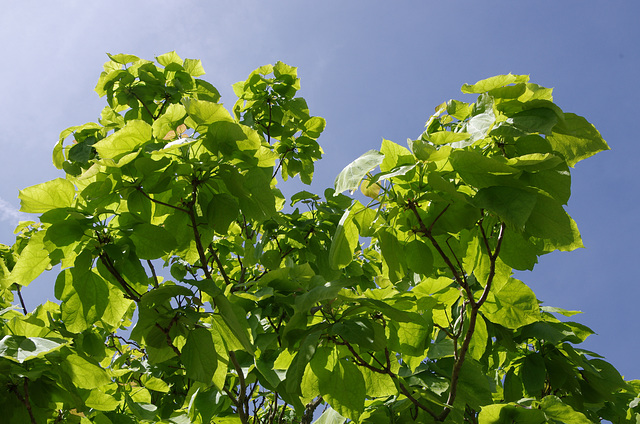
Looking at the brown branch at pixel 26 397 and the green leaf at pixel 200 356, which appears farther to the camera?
the brown branch at pixel 26 397

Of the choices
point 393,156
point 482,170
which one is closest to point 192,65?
point 393,156

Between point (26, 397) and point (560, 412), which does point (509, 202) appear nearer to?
point (560, 412)

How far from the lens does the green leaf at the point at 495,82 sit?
130 cm

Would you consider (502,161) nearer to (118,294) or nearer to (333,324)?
(333,324)

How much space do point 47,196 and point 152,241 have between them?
1.16 ft

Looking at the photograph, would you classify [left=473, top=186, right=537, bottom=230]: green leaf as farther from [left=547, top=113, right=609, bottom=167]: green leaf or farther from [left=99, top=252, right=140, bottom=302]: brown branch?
[left=99, top=252, right=140, bottom=302]: brown branch

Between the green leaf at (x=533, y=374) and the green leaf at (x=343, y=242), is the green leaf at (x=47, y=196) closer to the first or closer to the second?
the green leaf at (x=343, y=242)

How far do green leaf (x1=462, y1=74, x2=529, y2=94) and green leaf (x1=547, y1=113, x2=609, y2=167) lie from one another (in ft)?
0.55

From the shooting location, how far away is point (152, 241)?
63.8 inches

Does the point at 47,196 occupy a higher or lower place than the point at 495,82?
lower

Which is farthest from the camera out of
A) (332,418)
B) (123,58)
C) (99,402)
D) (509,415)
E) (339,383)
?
(123,58)

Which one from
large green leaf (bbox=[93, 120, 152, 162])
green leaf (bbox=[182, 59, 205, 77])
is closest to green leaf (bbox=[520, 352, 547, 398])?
large green leaf (bbox=[93, 120, 152, 162])

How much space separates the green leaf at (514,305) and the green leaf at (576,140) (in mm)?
528

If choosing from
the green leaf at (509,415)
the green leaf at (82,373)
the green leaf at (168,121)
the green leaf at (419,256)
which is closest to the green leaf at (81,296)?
the green leaf at (82,373)
